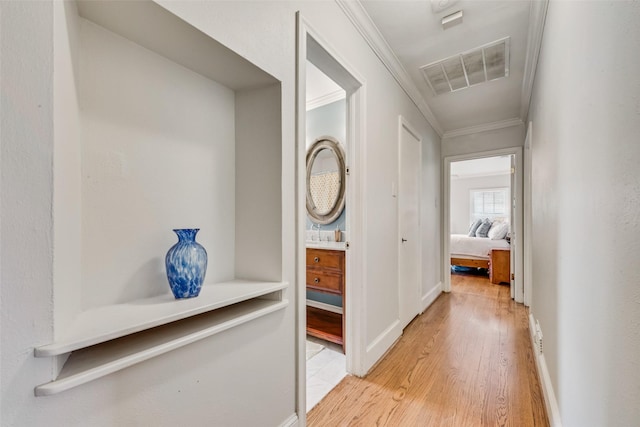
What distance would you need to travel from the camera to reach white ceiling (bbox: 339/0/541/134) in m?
1.70

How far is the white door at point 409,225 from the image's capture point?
8.09 ft

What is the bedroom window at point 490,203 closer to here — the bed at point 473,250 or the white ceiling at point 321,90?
the bed at point 473,250

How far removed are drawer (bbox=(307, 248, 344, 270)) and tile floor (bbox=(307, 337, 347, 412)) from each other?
68cm

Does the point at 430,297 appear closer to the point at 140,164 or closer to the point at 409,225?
the point at 409,225

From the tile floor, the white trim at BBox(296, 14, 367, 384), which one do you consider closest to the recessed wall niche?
the white trim at BBox(296, 14, 367, 384)

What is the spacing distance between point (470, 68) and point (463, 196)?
5970 millimetres

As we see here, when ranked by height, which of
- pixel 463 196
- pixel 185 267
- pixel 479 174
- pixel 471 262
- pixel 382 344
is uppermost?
pixel 479 174

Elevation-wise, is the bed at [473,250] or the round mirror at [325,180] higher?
the round mirror at [325,180]

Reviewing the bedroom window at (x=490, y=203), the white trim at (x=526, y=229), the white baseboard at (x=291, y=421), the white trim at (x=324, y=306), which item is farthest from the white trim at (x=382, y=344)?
the bedroom window at (x=490, y=203)

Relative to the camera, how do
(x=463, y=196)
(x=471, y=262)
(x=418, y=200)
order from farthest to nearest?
(x=463, y=196), (x=471, y=262), (x=418, y=200)

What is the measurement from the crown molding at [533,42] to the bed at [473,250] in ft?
8.98

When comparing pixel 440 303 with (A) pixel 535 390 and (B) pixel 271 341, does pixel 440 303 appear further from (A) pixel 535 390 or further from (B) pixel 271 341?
(B) pixel 271 341

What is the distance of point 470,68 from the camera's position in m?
2.35

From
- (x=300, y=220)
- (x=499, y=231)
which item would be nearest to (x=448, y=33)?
(x=300, y=220)
